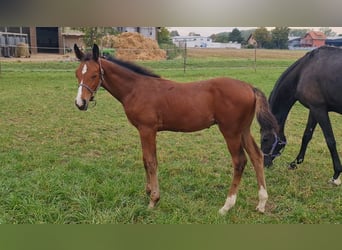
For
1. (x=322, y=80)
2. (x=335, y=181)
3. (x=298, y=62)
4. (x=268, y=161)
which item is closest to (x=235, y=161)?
(x=268, y=161)

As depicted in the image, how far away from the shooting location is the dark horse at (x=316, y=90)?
396 centimetres

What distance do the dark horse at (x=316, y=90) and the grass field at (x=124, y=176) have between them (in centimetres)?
49

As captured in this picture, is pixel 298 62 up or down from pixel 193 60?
up

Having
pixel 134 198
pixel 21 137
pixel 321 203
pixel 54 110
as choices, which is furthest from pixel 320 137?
pixel 54 110

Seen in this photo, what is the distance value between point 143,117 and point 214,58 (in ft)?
40.2

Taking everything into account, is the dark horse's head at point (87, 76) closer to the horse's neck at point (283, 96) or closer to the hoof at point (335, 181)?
the horse's neck at point (283, 96)

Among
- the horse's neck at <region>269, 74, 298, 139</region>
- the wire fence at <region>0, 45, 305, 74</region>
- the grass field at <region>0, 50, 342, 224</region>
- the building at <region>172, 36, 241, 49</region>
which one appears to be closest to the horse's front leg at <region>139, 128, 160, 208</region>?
the grass field at <region>0, 50, 342, 224</region>

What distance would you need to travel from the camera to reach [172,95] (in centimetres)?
312

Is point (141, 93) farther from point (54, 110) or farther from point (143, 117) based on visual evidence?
point (54, 110)

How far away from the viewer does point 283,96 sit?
14.2ft

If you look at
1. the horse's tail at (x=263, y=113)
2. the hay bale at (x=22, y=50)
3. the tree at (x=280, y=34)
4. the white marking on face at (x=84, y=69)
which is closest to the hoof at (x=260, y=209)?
the horse's tail at (x=263, y=113)

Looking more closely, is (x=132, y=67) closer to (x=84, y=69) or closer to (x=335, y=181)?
(x=84, y=69)

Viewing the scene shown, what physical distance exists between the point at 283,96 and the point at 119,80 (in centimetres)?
237

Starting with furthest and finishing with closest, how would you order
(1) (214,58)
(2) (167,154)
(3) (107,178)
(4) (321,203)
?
(1) (214,58), (2) (167,154), (3) (107,178), (4) (321,203)
